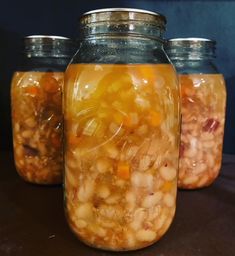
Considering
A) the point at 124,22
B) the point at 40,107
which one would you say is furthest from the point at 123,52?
the point at 40,107

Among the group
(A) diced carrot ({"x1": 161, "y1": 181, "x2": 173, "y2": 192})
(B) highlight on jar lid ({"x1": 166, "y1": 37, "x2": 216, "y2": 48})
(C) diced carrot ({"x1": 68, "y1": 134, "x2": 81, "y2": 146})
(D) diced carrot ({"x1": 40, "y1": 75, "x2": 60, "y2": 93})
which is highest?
(B) highlight on jar lid ({"x1": 166, "y1": 37, "x2": 216, "y2": 48})

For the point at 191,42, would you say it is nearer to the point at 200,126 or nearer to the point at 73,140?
the point at 200,126

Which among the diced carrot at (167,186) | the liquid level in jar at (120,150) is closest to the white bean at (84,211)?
the liquid level in jar at (120,150)

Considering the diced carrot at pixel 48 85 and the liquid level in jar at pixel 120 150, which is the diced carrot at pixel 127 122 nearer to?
the liquid level in jar at pixel 120 150

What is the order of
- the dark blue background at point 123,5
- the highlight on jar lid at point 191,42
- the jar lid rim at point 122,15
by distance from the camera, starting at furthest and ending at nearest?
the dark blue background at point 123,5
the highlight on jar lid at point 191,42
the jar lid rim at point 122,15

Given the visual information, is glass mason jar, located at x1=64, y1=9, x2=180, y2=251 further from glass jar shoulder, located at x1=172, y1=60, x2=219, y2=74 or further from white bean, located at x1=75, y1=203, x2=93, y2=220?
glass jar shoulder, located at x1=172, y1=60, x2=219, y2=74

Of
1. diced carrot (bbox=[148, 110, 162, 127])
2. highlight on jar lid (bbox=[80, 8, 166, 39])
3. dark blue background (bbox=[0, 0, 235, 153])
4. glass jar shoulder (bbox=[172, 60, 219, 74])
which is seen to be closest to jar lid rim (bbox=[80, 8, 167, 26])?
highlight on jar lid (bbox=[80, 8, 166, 39])
